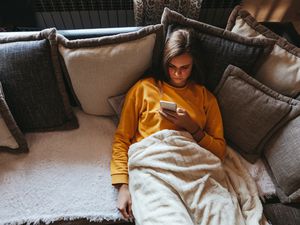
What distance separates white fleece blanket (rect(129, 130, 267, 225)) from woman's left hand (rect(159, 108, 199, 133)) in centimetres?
4

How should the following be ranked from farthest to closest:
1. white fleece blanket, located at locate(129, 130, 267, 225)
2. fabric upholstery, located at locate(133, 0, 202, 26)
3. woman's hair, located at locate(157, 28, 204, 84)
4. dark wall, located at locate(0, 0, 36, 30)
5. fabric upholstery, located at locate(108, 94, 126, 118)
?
1. dark wall, located at locate(0, 0, 36, 30)
2. fabric upholstery, located at locate(133, 0, 202, 26)
3. fabric upholstery, located at locate(108, 94, 126, 118)
4. woman's hair, located at locate(157, 28, 204, 84)
5. white fleece blanket, located at locate(129, 130, 267, 225)

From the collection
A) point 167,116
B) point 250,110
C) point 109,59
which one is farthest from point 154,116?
point 250,110

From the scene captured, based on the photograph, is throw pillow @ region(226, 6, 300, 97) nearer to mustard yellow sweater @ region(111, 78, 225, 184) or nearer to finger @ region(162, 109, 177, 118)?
mustard yellow sweater @ region(111, 78, 225, 184)

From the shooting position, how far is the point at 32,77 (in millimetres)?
1072

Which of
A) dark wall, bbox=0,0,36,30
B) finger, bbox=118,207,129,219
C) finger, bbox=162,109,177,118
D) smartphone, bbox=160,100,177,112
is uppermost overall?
dark wall, bbox=0,0,36,30

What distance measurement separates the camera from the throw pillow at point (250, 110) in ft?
3.49

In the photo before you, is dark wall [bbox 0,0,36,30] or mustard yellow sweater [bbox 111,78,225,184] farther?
dark wall [bbox 0,0,36,30]

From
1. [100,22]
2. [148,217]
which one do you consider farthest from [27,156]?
[100,22]

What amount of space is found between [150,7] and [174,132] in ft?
2.68

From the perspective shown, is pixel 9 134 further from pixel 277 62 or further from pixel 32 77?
pixel 277 62

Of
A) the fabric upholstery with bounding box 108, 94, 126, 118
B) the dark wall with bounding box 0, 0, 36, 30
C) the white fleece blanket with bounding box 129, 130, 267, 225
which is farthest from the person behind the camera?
the dark wall with bounding box 0, 0, 36, 30

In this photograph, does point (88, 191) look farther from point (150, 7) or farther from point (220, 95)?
point (150, 7)

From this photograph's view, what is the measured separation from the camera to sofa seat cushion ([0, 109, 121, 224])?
1.00m

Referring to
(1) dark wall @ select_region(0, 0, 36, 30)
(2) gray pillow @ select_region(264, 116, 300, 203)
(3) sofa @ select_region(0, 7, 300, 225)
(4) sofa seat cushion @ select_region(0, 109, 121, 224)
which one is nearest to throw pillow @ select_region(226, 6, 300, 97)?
(3) sofa @ select_region(0, 7, 300, 225)
